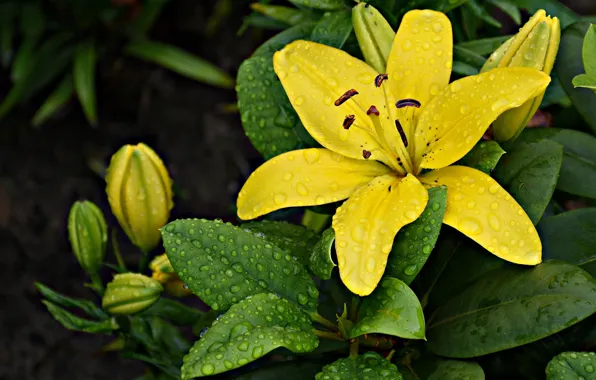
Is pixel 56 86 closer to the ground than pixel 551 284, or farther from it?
closer to the ground

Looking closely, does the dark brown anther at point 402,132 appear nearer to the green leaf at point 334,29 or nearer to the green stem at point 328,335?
the green leaf at point 334,29

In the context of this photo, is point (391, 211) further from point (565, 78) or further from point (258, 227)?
point (565, 78)

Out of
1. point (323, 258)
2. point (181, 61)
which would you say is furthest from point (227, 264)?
point (181, 61)

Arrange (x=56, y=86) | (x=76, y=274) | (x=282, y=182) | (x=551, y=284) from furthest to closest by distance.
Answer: (x=56, y=86) → (x=76, y=274) → (x=282, y=182) → (x=551, y=284)

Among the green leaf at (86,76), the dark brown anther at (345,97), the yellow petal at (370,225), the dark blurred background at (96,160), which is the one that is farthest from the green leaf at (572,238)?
the green leaf at (86,76)

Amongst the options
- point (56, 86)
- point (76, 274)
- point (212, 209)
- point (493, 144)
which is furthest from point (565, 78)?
point (56, 86)

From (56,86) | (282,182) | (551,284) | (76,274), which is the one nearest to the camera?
(551,284)
